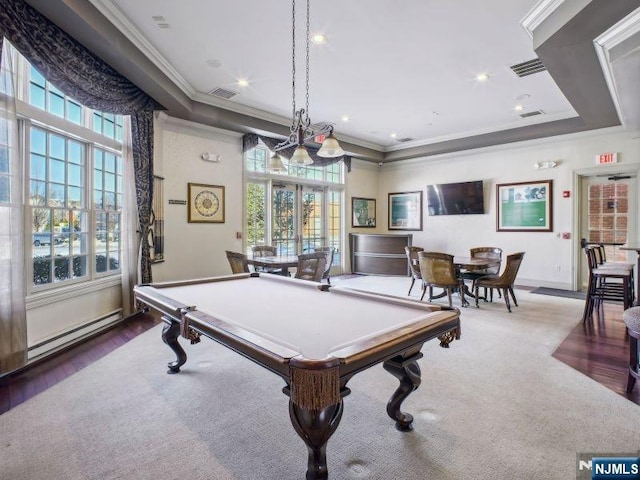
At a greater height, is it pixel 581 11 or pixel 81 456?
pixel 581 11

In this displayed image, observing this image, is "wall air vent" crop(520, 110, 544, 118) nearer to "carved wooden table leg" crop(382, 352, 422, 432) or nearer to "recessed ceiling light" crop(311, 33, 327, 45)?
"recessed ceiling light" crop(311, 33, 327, 45)

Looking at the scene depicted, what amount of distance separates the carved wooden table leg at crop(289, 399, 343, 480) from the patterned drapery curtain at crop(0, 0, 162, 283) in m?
3.44

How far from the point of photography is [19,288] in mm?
2836

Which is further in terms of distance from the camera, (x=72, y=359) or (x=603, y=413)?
(x=72, y=359)

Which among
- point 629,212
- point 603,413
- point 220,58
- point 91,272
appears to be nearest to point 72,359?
point 91,272

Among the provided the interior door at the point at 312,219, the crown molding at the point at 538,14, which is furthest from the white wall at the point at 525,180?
the crown molding at the point at 538,14

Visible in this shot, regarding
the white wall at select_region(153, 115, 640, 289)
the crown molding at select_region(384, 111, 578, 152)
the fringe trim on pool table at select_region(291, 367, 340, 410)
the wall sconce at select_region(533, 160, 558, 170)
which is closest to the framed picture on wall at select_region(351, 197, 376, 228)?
the white wall at select_region(153, 115, 640, 289)

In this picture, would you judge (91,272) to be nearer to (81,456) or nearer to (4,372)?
(4,372)

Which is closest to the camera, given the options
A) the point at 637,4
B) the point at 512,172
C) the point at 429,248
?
the point at 637,4

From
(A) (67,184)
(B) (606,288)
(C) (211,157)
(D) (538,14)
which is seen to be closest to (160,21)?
(A) (67,184)

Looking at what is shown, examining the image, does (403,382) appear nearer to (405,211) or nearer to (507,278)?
(507,278)

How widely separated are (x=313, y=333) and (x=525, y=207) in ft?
22.5

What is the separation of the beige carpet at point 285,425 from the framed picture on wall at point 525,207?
15.2 feet

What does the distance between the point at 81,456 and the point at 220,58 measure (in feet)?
13.6
